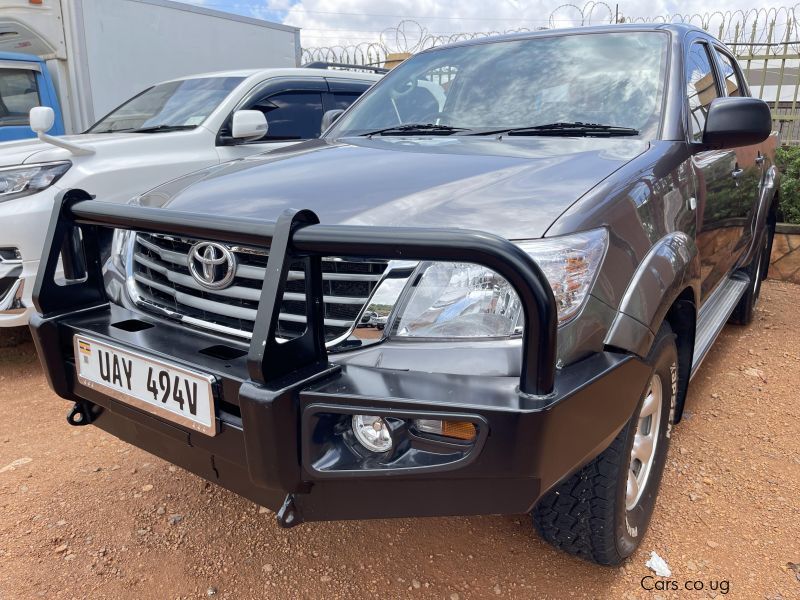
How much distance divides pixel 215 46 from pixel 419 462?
7.01m

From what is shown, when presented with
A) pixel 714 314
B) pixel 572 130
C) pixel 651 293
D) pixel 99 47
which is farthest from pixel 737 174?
pixel 99 47

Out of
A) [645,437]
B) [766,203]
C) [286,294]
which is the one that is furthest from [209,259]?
[766,203]

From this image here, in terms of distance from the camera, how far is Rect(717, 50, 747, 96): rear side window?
3.34 m

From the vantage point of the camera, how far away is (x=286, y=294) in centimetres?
164

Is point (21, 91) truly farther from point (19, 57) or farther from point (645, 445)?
point (645, 445)

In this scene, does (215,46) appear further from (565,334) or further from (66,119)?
(565,334)

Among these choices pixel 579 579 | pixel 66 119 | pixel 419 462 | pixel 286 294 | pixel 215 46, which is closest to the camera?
pixel 419 462

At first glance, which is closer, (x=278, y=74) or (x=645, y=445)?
(x=645, y=445)

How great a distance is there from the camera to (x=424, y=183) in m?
1.83

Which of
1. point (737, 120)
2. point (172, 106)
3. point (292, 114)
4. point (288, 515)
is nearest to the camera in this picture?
point (288, 515)

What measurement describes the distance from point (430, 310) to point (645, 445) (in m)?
0.98

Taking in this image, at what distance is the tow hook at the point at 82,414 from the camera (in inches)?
78.8

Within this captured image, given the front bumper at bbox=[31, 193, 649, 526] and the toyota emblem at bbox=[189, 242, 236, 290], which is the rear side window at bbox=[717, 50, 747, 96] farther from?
the toyota emblem at bbox=[189, 242, 236, 290]

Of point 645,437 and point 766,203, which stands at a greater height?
point 766,203
